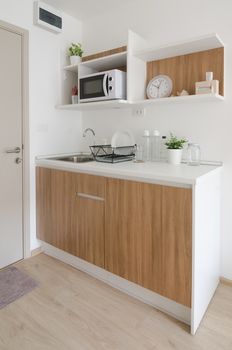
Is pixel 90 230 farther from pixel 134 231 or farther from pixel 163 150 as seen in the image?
pixel 163 150

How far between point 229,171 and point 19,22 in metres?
2.12

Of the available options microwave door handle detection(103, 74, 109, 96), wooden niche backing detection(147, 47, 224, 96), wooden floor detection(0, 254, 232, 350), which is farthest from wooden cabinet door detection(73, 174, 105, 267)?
wooden niche backing detection(147, 47, 224, 96)

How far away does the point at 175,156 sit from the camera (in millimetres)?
2051

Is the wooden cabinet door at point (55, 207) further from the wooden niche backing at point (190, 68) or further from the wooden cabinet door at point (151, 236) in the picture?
the wooden niche backing at point (190, 68)

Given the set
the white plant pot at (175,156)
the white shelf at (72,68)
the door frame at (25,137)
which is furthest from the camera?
the white shelf at (72,68)

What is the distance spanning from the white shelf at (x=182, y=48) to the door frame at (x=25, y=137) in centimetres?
98

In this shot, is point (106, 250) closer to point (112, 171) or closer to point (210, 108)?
point (112, 171)

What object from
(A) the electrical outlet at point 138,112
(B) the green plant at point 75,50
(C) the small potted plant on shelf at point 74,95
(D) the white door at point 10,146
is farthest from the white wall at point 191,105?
(D) the white door at point 10,146

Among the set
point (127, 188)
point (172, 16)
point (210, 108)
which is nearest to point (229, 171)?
point (210, 108)

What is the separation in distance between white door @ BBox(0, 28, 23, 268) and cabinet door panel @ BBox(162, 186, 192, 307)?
1.41 metres

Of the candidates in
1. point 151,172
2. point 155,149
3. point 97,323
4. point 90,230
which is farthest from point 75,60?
point 97,323

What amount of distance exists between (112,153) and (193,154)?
0.72 metres

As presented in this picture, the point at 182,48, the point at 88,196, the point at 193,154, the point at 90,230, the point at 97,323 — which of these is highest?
the point at 182,48

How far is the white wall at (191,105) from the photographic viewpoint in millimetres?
1935
